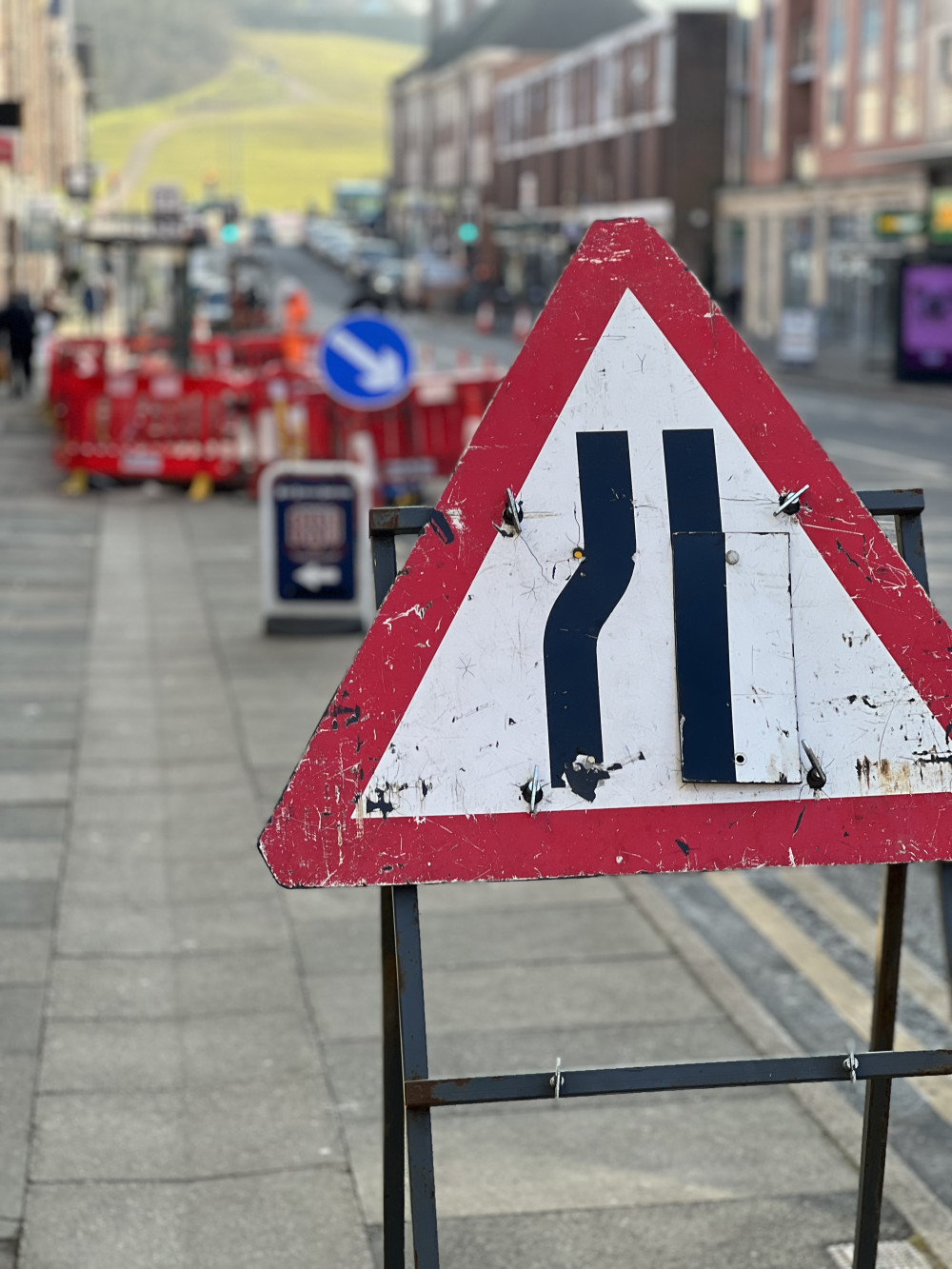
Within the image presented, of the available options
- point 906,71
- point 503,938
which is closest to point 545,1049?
point 503,938

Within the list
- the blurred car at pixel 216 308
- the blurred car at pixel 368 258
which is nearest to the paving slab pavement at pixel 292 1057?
the blurred car at pixel 216 308

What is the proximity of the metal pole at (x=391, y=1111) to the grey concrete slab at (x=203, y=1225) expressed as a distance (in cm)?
92

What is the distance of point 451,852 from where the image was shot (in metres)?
2.85

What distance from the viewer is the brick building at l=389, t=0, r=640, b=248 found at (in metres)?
108

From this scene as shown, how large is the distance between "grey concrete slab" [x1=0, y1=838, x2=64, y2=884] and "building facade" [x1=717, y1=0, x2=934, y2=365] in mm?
34340

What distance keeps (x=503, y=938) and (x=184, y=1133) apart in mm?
1803

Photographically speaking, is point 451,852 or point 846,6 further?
point 846,6

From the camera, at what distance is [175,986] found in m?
5.71

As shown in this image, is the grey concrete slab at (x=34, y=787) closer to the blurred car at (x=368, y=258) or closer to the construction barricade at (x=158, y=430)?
the construction barricade at (x=158, y=430)

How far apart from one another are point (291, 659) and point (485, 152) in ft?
328

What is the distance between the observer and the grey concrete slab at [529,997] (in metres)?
5.41

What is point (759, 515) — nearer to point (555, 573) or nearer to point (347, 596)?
point (555, 573)

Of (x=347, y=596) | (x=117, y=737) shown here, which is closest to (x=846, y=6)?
(x=347, y=596)

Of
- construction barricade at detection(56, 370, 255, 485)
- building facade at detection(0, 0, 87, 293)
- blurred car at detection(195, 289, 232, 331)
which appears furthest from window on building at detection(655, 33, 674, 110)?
construction barricade at detection(56, 370, 255, 485)
